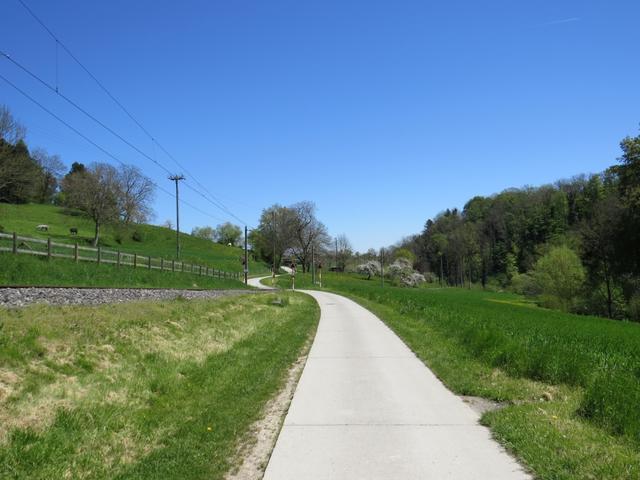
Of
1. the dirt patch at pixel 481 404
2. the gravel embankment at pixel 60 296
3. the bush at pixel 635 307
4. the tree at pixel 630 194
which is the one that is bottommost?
the bush at pixel 635 307

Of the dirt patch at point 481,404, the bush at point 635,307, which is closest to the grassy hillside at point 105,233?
the bush at point 635,307

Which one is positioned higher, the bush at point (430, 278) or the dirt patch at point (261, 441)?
the bush at point (430, 278)

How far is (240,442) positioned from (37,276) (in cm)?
1971

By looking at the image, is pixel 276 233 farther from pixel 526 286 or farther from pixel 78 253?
pixel 78 253

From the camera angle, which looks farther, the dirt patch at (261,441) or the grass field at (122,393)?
the grass field at (122,393)

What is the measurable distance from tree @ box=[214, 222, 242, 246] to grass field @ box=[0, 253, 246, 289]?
5483 inches

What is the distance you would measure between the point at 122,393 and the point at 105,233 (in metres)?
86.9

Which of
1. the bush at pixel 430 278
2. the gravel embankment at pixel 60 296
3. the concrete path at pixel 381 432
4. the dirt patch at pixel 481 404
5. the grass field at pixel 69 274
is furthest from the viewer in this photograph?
the bush at pixel 430 278

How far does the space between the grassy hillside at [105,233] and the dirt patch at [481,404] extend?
6498cm

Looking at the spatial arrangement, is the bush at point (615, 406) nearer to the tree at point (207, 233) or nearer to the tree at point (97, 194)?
the tree at point (97, 194)

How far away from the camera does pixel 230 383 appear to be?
964 centimetres

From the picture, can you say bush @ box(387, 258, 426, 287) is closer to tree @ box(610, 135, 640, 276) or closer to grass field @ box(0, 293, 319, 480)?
tree @ box(610, 135, 640, 276)

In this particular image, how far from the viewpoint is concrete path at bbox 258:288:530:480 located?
526 cm

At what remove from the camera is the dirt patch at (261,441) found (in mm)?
5395
